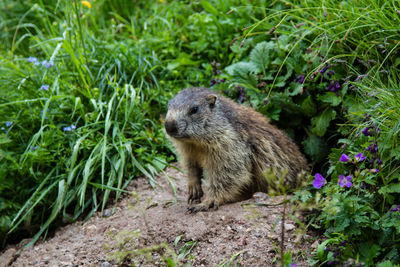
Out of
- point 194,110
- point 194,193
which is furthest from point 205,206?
point 194,110

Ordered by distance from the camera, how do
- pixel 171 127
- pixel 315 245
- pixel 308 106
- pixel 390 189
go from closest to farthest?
pixel 390 189 → pixel 315 245 → pixel 171 127 → pixel 308 106

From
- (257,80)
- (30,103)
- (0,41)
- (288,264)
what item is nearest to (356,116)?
(257,80)

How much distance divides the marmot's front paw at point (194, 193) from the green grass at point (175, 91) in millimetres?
651

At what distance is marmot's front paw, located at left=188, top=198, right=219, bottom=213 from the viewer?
4383mm

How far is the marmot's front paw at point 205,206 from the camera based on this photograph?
438 centimetres

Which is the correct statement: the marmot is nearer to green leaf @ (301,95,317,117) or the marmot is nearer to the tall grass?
green leaf @ (301,95,317,117)

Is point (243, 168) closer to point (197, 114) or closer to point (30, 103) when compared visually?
point (197, 114)

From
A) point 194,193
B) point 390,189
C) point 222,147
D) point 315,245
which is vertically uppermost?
point 390,189

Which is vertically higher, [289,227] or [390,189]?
[390,189]

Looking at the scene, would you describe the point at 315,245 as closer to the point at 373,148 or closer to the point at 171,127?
the point at 373,148

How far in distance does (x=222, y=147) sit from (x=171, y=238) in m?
1.12

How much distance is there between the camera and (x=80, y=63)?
5445mm

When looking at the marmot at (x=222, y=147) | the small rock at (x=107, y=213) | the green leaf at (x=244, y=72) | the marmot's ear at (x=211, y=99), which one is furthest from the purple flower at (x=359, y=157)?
the small rock at (x=107, y=213)

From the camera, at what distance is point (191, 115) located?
4.51m
